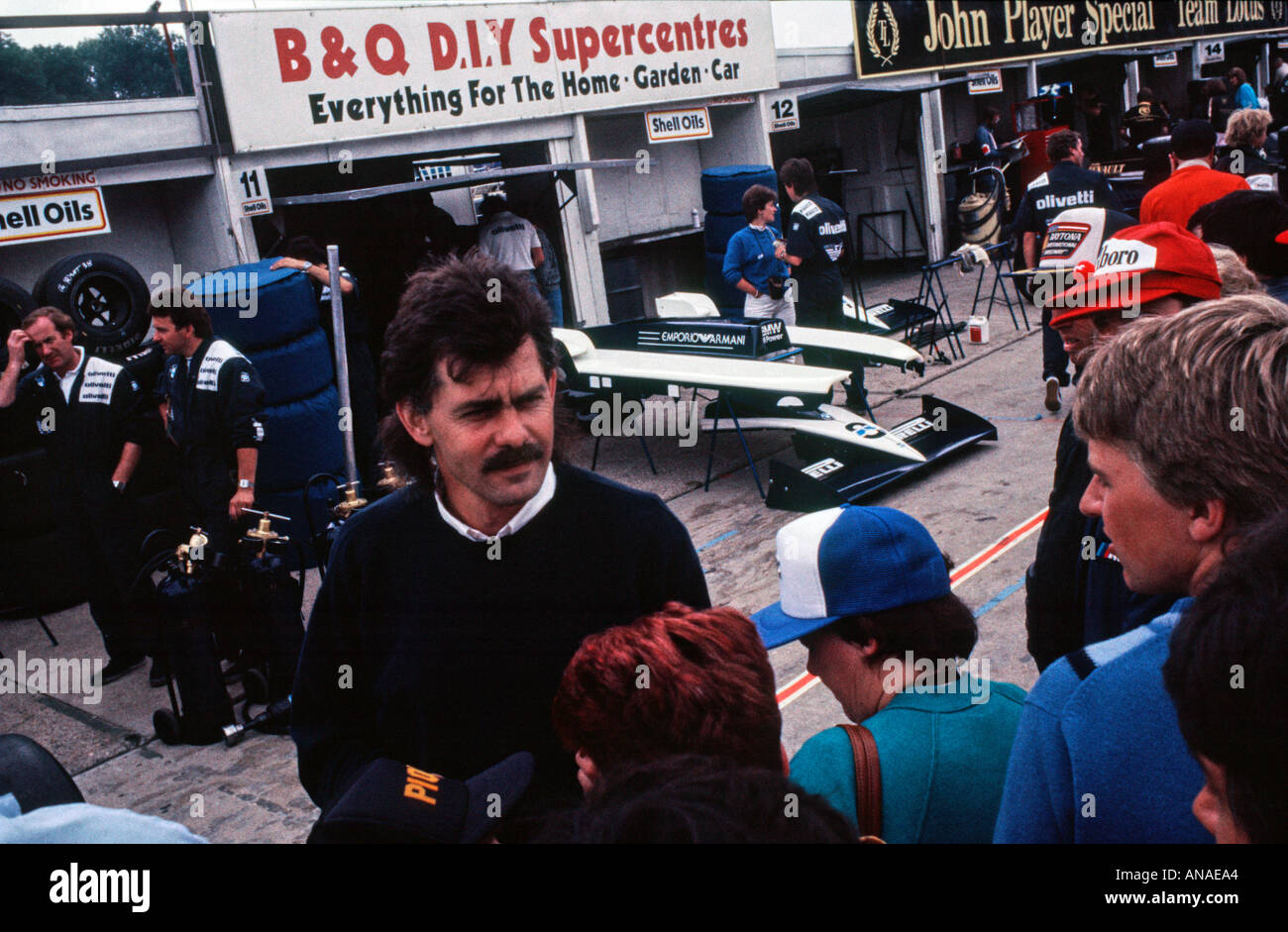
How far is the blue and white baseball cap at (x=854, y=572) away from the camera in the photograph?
1.99m

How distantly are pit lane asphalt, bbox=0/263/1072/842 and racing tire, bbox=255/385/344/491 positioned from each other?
3.04 feet

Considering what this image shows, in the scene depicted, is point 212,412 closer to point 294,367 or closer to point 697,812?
point 294,367

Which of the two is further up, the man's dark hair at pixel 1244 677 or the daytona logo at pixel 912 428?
the man's dark hair at pixel 1244 677

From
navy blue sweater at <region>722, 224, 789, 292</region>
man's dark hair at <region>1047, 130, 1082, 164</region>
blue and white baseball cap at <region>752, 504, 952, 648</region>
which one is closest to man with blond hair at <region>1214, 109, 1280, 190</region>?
man's dark hair at <region>1047, 130, 1082, 164</region>

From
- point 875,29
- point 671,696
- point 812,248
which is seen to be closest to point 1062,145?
point 812,248

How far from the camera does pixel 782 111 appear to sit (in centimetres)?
1574

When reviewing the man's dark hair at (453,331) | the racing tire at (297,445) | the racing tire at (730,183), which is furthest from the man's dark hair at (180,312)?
the racing tire at (730,183)

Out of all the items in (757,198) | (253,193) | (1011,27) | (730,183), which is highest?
(1011,27)

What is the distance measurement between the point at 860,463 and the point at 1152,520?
19.4 ft

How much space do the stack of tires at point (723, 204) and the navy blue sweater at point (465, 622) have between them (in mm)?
11978

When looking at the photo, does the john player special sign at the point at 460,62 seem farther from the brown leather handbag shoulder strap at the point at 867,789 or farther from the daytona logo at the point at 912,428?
the brown leather handbag shoulder strap at the point at 867,789

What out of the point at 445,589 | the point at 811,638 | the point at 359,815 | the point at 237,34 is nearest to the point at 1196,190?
the point at 811,638
